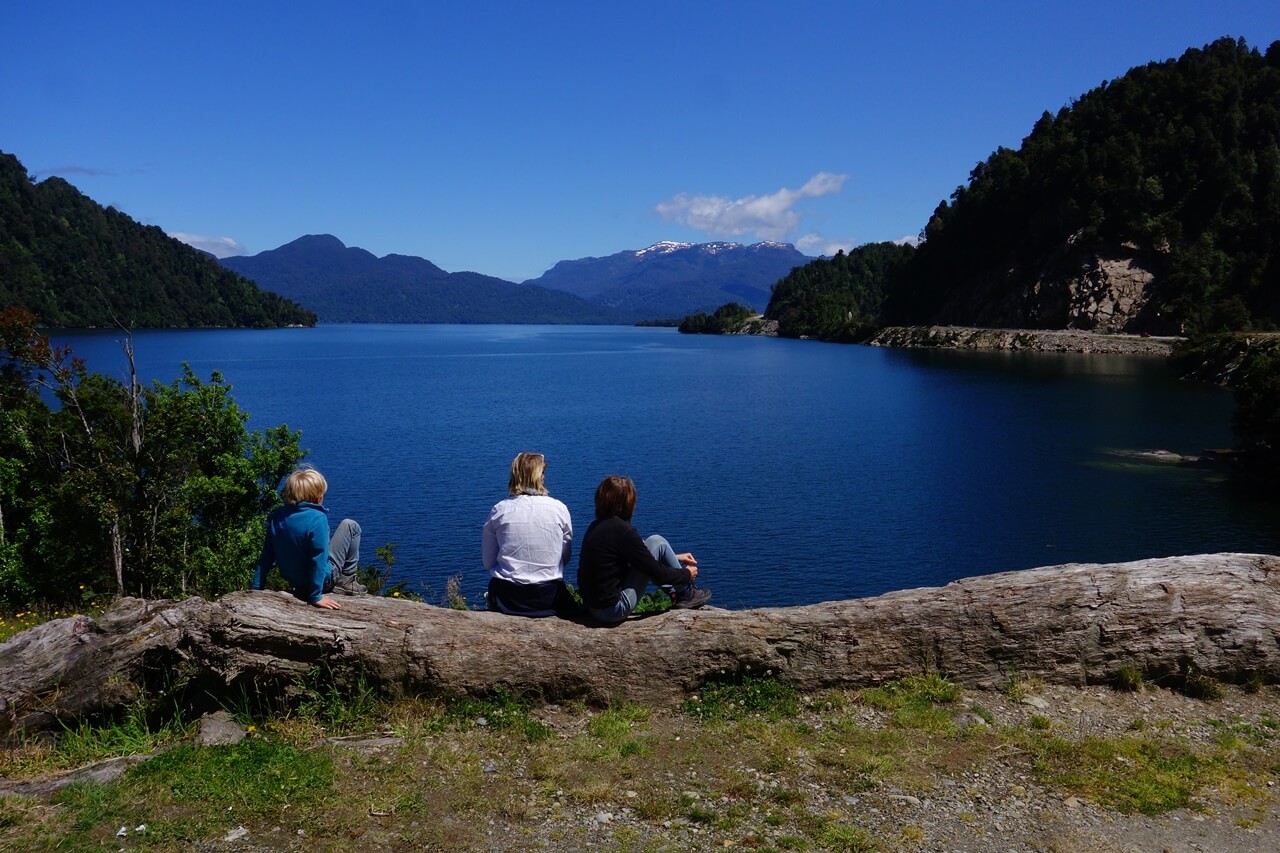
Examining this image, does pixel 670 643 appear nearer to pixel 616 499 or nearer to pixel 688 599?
pixel 688 599

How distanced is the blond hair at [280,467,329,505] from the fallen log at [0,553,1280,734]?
3.14 ft

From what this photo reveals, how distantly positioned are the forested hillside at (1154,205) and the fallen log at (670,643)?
406 ft

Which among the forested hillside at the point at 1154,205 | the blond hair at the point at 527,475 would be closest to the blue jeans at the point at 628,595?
the blond hair at the point at 527,475

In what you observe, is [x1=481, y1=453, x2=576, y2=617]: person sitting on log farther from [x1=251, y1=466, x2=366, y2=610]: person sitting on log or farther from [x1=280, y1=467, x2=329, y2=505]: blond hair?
[x1=280, y1=467, x2=329, y2=505]: blond hair

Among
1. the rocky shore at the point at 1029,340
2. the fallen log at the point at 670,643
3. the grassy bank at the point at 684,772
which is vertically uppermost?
the rocky shore at the point at 1029,340

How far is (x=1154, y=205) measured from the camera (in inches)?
5389

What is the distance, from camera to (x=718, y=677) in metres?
8.53

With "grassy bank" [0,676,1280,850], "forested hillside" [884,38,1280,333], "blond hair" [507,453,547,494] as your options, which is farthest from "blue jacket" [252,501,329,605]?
"forested hillside" [884,38,1280,333]

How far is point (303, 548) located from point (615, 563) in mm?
3049

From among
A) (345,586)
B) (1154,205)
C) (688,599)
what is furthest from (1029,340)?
(345,586)

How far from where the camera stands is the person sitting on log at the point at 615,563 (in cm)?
851

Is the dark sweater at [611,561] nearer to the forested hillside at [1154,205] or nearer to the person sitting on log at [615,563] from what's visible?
the person sitting on log at [615,563]

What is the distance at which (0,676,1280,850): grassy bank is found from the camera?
610cm

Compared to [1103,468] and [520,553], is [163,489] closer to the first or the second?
[520,553]
